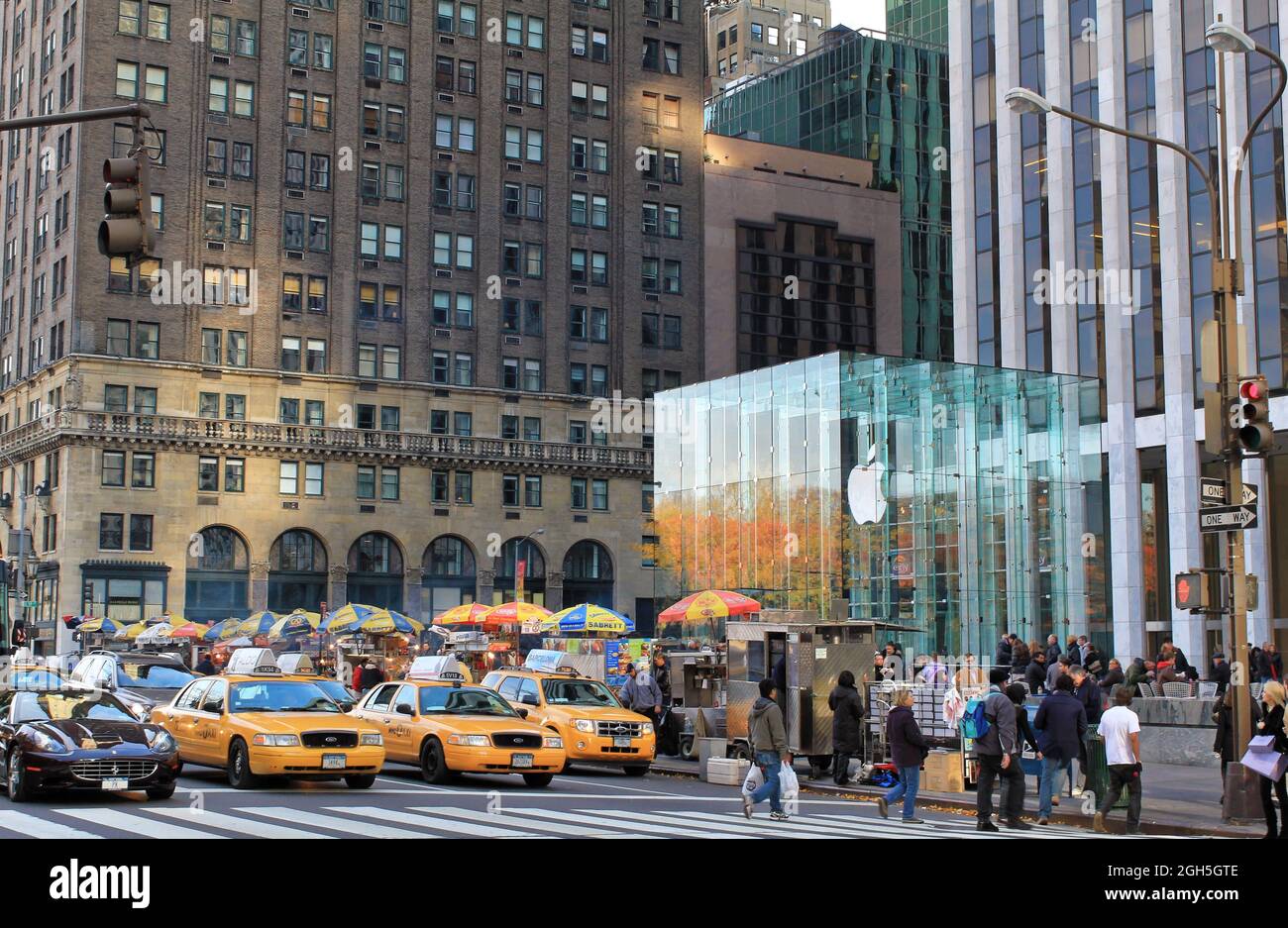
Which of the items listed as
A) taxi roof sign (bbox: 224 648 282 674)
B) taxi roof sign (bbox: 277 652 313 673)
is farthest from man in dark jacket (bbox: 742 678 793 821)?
taxi roof sign (bbox: 277 652 313 673)

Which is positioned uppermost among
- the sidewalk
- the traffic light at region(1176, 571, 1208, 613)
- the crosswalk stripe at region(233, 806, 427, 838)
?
the traffic light at region(1176, 571, 1208, 613)

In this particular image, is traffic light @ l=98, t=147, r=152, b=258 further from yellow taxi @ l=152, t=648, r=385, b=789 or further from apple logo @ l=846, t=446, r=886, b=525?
apple logo @ l=846, t=446, r=886, b=525

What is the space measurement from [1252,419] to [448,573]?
71.7 m

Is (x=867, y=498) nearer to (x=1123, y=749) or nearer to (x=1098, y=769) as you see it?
(x=1098, y=769)

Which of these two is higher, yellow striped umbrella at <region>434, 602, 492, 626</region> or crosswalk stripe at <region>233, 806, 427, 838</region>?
yellow striped umbrella at <region>434, 602, 492, 626</region>

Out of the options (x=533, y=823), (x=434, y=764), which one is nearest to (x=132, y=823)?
(x=533, y=823)

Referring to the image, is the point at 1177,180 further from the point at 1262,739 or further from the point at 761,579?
the point at 1262,739

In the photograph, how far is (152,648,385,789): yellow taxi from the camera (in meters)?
21.8

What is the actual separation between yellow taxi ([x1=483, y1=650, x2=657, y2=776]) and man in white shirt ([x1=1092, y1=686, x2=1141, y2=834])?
984cm

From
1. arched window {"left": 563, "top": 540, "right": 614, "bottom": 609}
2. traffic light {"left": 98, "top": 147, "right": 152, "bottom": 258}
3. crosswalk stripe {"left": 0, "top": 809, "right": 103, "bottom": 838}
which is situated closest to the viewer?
crosswalk stripe {"left": 0, "top": 809, "right": 103, "bottom": 838}

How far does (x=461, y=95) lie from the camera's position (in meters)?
91.8

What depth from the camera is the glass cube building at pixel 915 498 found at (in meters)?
49.2

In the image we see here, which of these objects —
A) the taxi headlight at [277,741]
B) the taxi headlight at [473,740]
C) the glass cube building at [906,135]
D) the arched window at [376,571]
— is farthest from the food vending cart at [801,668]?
the glass cube building at [906,135]

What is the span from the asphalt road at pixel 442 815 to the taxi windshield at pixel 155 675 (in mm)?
16881
